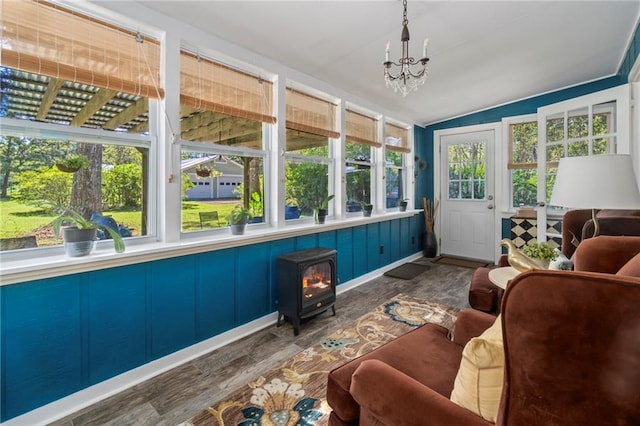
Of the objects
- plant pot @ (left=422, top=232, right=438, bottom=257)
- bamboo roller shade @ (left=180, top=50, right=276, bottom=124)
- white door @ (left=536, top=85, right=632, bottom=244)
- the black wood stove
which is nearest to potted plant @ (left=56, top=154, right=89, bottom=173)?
bamboo roller shade @ (left=180, top=50, right=276, bottom=124)

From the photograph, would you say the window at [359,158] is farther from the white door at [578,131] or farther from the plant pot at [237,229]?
the white door at [578,131]

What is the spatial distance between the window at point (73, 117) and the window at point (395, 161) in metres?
3.50

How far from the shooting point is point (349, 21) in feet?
7.75

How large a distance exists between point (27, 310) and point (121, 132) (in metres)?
1.19

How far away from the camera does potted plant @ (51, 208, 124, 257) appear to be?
1.76m

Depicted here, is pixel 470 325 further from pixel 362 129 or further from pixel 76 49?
pixel 362 129

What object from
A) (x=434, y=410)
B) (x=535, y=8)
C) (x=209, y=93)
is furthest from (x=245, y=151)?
(x=535, y=8)

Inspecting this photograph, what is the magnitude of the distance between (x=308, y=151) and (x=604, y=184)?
8.45ft

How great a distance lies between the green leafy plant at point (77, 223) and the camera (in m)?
1.76

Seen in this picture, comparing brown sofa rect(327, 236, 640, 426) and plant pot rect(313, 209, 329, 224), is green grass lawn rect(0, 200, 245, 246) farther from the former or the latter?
brown sofa rect(327, 236, 640, 426)

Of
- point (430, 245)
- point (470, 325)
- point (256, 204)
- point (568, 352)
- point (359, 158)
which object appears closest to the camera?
point (568, 352)

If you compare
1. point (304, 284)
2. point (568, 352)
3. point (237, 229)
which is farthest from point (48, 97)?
point (568, 352)

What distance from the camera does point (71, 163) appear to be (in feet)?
6.03

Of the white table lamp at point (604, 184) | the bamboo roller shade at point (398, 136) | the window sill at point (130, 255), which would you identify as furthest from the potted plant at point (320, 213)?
the white table lamp at point (604, 184)
